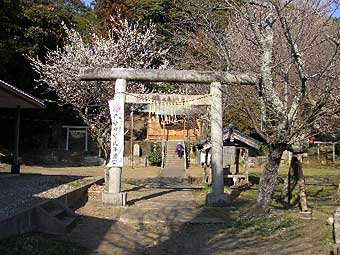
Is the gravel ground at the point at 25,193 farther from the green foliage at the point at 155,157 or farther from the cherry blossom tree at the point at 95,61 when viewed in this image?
the green foliage at the point at 155,157

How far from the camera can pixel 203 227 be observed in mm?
10570

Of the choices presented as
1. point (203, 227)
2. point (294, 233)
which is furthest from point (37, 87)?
point (294, 233)

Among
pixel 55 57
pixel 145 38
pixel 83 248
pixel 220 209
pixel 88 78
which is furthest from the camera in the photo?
pixel 55 57

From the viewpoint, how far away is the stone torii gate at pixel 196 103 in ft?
42.9

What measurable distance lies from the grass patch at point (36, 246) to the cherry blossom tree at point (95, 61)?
1240cm

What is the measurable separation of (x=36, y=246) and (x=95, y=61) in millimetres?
16710

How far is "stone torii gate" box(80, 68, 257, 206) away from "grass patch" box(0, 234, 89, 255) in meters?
5.12

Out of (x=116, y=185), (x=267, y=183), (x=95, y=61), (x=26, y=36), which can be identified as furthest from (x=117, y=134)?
(x=26, y=36)

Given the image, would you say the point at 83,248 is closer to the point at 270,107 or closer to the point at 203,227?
the point at 203,227

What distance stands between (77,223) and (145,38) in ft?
52.2

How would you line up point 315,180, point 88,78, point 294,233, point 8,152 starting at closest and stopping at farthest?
point 294,233
point 88,78
point 315,180
point 8,152

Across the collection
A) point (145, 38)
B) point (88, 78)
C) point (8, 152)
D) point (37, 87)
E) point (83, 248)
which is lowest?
point (83, 248)

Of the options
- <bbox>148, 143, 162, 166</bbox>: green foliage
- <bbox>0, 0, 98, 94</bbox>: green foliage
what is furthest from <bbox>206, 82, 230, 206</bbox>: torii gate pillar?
<bbox>148, 143, 162, 166</bbox>: green foliage

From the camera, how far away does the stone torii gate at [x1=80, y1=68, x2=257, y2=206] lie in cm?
1309
